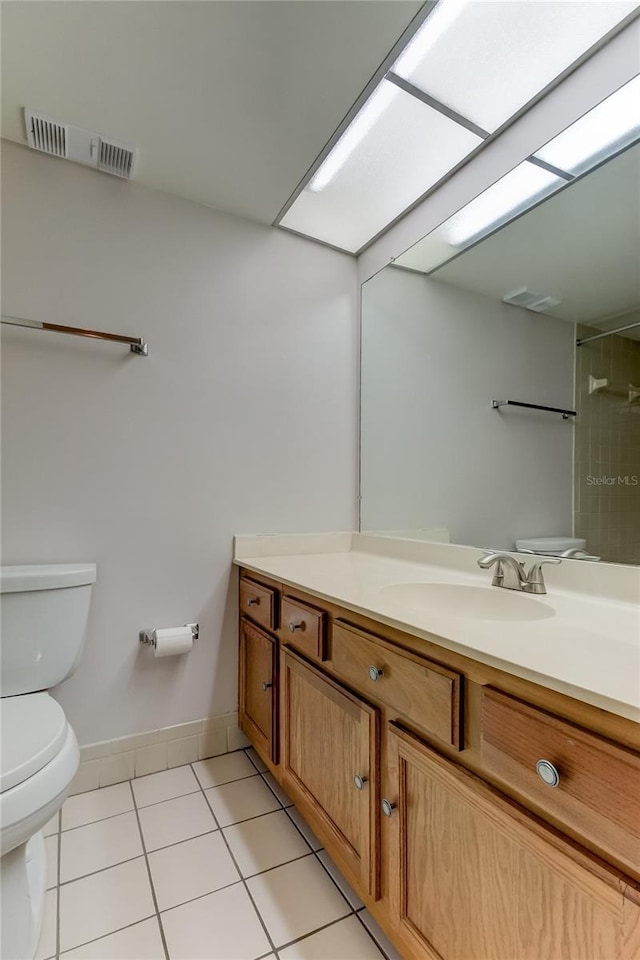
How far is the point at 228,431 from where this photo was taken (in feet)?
5.93

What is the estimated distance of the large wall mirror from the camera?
113 cm

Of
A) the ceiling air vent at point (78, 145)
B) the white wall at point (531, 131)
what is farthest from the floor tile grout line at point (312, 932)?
the ceiling air vent at point (78, 145)

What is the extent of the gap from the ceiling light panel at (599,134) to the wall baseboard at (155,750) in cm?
220

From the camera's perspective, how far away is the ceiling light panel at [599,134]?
1109 mm

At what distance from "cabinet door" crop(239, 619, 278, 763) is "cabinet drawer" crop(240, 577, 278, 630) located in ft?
0.14

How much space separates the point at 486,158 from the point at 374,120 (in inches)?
15.6

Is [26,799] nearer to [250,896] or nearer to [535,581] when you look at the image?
[250,896]

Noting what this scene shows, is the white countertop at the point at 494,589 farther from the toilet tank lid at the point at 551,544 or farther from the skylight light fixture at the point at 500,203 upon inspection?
the skylight light fixture at the point at 500,203

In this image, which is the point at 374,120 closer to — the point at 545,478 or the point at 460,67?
the point at 460,67

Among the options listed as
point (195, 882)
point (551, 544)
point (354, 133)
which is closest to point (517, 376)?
point (551, 544)

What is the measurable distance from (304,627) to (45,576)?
801 mm

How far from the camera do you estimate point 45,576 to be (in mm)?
1350

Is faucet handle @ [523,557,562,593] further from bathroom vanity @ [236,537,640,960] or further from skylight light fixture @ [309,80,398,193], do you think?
skylight light fixture @ [309,80,398,193]

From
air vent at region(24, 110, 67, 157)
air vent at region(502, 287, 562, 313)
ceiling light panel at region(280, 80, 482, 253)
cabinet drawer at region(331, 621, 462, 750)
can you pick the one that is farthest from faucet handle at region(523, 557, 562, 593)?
air vent at region(24, 110, 67, 157)
